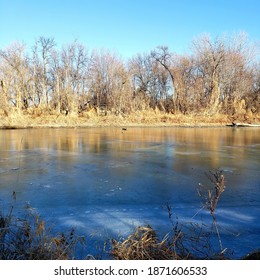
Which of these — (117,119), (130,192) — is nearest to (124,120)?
(117,119)

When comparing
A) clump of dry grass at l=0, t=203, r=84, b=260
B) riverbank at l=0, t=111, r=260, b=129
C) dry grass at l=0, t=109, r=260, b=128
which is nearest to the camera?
clump of dry grass at l=0, t=203, r=84, b=260

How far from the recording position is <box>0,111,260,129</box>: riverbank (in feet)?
93.8

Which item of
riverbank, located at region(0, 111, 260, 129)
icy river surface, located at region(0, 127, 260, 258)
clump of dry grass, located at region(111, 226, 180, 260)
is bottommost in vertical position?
icy river surface, located at region(0, 127, 260, 258)

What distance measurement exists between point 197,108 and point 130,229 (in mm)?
35420

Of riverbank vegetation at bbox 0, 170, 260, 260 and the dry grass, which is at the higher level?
the dry grass

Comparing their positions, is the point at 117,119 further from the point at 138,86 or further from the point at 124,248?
the point at 124,248

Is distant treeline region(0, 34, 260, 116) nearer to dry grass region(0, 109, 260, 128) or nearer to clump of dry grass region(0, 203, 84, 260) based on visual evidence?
dry grass region(0, 109, 260, 128)

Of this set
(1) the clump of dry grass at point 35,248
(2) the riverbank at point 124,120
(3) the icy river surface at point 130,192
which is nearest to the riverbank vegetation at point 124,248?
(1) the clump of dry grass at point 35,248

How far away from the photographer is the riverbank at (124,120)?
28578 millimetres

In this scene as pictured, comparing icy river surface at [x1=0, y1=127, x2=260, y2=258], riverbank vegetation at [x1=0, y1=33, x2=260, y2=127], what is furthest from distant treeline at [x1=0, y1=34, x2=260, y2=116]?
icy river surface at [x1=0, y1=127, x2=260, y2=258]

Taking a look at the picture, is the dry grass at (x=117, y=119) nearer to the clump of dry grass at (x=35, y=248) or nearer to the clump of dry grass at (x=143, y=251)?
the clump of dry grass at (x=35, y=248)

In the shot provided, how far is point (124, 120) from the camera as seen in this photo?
3219 centimetres

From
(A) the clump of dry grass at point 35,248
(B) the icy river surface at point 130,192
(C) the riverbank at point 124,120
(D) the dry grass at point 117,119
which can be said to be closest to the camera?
(A) the clump of dry grass at point 35,248

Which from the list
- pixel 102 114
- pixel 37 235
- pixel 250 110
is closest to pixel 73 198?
pixel 37 235
